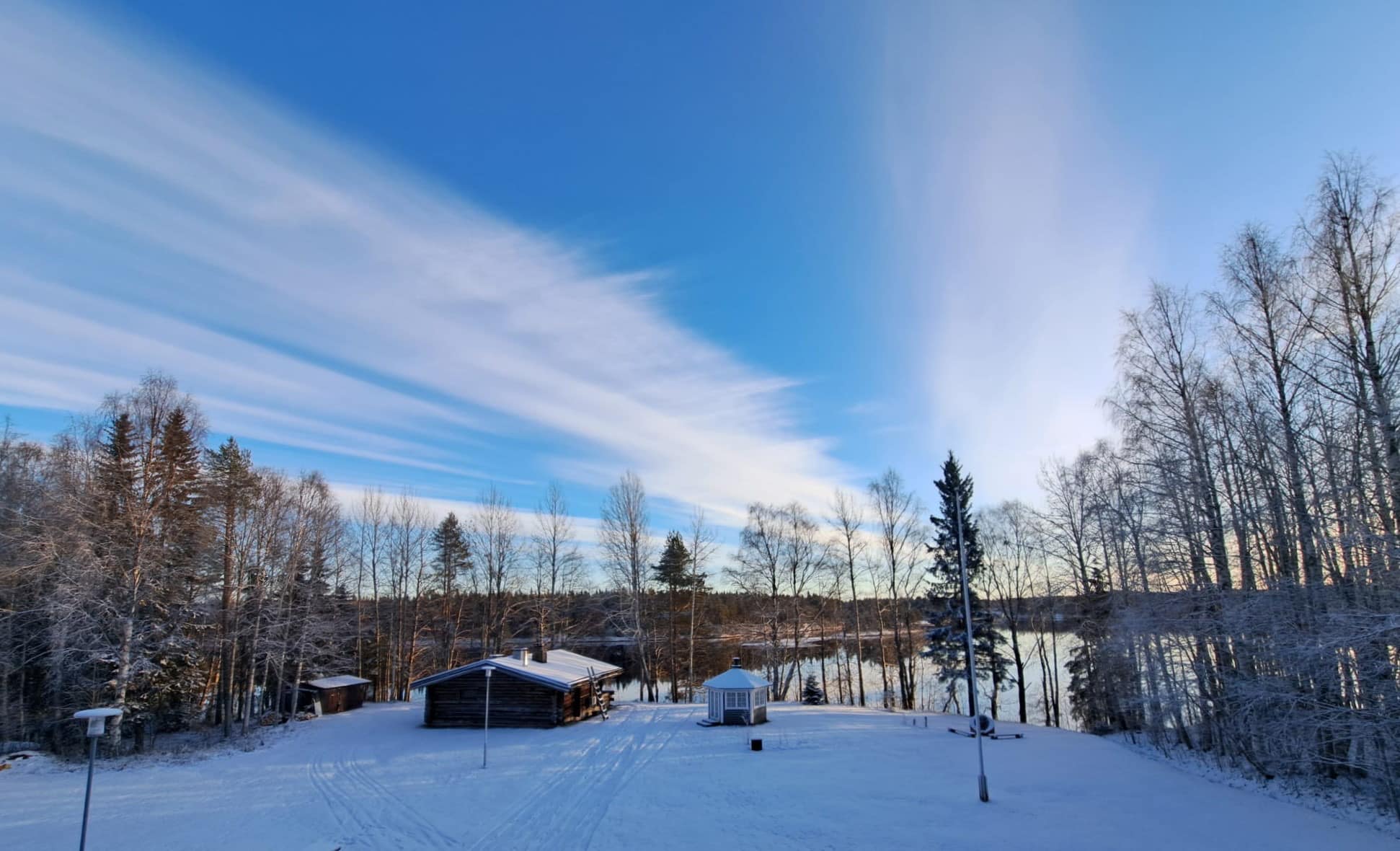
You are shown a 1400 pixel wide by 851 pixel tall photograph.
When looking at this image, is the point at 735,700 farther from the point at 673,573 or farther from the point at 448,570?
the point at 448,570

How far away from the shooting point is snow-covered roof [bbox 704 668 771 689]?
86.1 feet

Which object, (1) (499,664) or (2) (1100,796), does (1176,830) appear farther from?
(1) (499,664)

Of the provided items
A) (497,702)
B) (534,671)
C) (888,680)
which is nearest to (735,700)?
(534,671)

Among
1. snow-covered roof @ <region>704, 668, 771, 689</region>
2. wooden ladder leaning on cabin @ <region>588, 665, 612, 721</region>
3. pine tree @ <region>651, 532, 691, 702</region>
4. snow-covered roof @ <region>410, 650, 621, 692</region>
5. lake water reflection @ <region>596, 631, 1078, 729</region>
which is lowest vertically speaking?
lake water reflection @ <region>596, 631, 1078, 729</region>

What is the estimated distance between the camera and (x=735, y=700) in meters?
26.1

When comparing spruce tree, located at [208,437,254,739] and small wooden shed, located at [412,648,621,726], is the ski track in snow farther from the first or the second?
spruce tree, located at [208,437,254,739]

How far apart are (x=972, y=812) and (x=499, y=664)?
18380mm

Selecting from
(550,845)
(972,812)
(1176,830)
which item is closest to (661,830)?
(550,845)

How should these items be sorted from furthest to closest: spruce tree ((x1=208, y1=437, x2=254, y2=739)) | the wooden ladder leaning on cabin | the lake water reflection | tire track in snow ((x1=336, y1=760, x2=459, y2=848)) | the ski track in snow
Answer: the lake water reflection
the wooden ladder leaning on cabin
spruce tree ((x1=208, y1=437, x2=254, y2=739))
the ski track in snow
tire track in snow ((x1=336, y1=760, x2=459, y2=848))

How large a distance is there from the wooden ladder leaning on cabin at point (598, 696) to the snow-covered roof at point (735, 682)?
5190mm

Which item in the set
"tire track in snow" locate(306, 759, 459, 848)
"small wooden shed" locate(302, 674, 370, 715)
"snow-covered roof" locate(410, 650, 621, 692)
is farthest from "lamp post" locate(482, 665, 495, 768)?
"small wooden shed" locate(302, 674, 370, 715)

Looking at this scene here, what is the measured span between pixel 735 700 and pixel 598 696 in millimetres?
6873

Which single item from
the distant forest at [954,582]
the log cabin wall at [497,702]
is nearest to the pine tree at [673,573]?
the distant forest at [954,582]

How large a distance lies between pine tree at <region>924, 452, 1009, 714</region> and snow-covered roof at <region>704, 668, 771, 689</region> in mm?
10154
